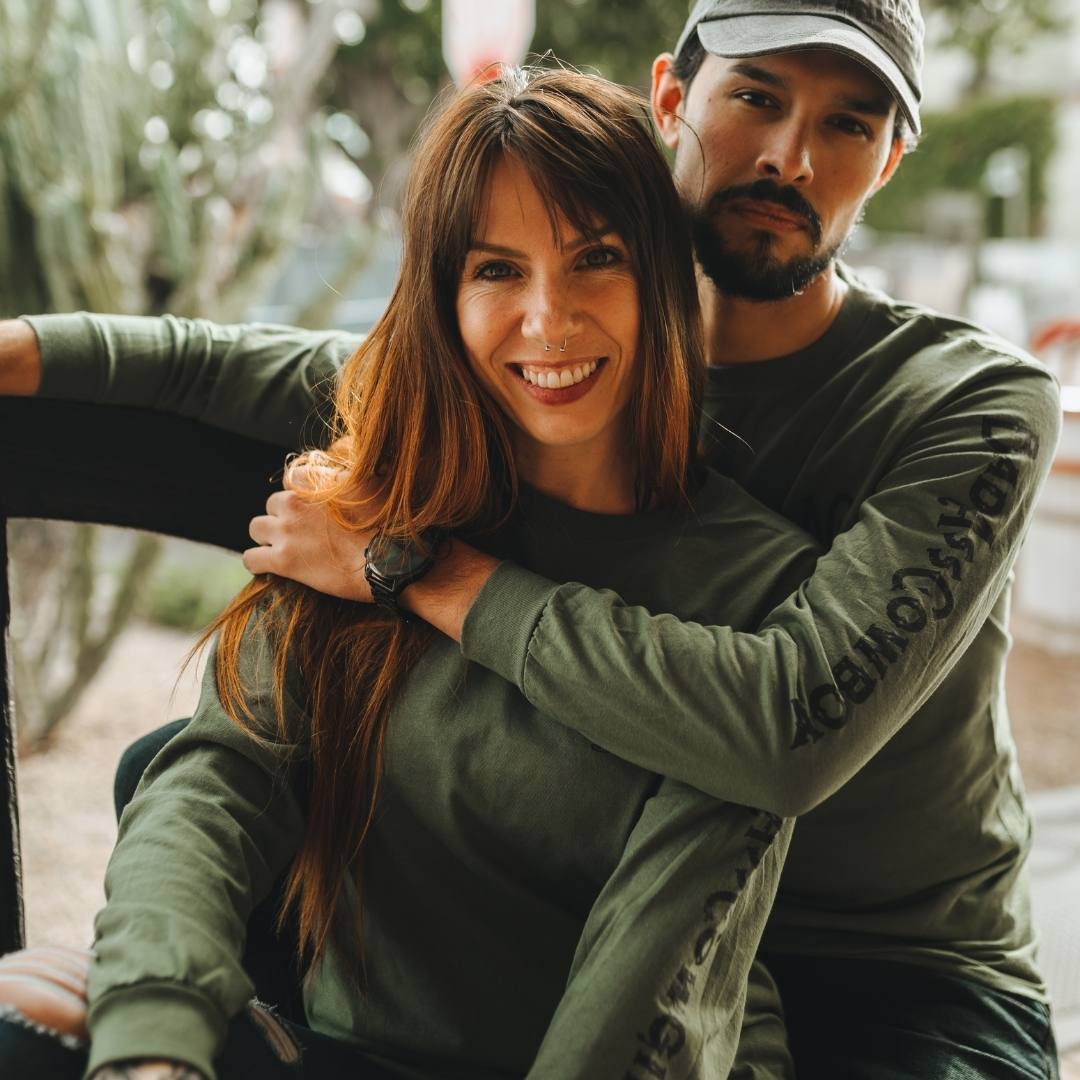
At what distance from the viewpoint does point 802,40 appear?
4.41 ft

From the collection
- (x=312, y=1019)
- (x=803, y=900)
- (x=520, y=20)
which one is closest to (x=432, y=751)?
(x=312, y=1019)

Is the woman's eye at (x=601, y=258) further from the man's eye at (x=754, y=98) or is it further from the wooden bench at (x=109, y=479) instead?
the wooden bench at (x=109, y=479)

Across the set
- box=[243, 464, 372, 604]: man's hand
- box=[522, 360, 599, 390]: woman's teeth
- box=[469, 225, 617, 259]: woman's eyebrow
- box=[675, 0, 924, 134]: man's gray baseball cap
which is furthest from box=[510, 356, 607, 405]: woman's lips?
box=[675, 0, 924, 134]: man's gray baseball cap

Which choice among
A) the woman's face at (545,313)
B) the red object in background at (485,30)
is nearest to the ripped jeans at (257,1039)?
the woman's face at (545,313)

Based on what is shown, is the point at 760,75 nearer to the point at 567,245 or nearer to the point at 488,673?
the point at 567,245

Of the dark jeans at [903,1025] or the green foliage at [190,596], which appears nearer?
the dark jeans at [903,1025]

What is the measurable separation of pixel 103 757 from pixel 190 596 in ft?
4.78

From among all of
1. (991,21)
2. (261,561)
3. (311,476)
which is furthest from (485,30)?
(991,21)

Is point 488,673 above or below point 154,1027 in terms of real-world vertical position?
above

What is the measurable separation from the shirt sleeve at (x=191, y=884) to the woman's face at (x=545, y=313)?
0.42 metres

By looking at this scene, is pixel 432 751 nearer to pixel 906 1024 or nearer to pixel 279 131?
pixel 906 1024

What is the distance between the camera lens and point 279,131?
3.55 meters

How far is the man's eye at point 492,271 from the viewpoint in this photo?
1.25 meters

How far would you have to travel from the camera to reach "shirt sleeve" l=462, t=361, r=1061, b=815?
3.57 feet
